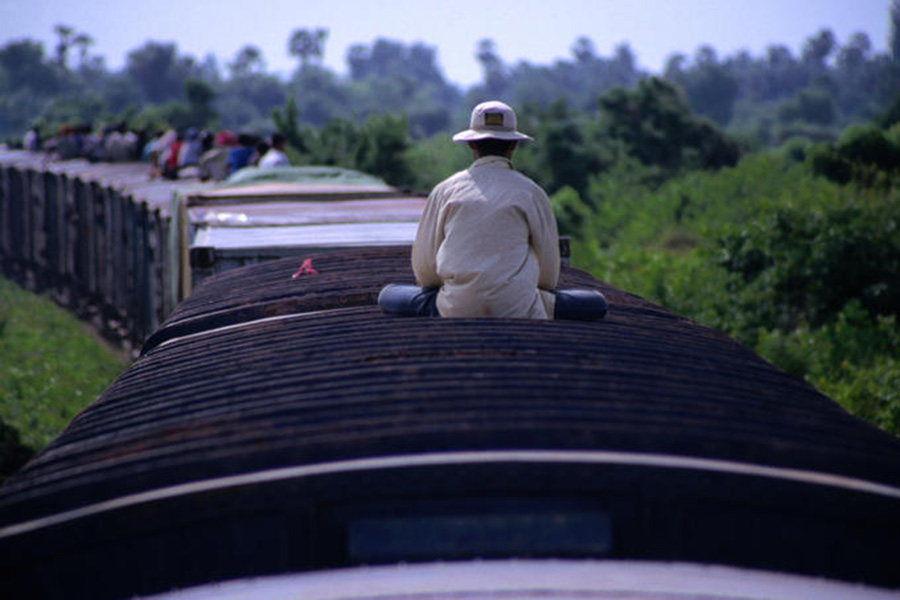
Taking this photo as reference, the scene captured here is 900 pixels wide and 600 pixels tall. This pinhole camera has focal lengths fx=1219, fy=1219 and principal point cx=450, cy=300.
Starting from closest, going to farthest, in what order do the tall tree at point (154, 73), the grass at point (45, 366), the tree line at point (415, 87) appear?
the grass at point (45, 366) < the tree line at point (415, 87) < the tall tree at point (154, 73)

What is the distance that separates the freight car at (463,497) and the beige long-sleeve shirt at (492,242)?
1.13m

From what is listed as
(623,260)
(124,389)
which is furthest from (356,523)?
(623,260)

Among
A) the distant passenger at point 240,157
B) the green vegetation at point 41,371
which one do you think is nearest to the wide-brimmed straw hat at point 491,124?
the green vegetation at point 41,371

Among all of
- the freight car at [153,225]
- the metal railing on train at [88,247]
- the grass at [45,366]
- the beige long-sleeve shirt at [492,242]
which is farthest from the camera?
the metal railing on train at [88,247]

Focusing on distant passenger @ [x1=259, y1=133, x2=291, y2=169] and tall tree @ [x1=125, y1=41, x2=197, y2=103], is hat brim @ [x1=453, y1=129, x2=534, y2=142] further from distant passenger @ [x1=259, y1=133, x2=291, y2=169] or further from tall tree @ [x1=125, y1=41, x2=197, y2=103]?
tall tree @ [x1=125, y1=41, x2=197, y2=103]

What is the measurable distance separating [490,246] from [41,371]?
34.1ft

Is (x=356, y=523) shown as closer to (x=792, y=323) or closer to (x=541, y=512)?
(x=541, y=512)

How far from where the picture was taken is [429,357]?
11.9 ft

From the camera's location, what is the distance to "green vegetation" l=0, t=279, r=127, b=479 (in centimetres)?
1070

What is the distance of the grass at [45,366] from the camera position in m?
11.3

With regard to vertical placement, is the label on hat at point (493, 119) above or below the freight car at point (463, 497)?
above

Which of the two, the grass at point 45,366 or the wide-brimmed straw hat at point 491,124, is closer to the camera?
the wide-brimmed straw hat at point 491,124

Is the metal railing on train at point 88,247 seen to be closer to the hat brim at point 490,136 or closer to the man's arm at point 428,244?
the man's arm at point 428,244

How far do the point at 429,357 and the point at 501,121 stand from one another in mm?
1461
